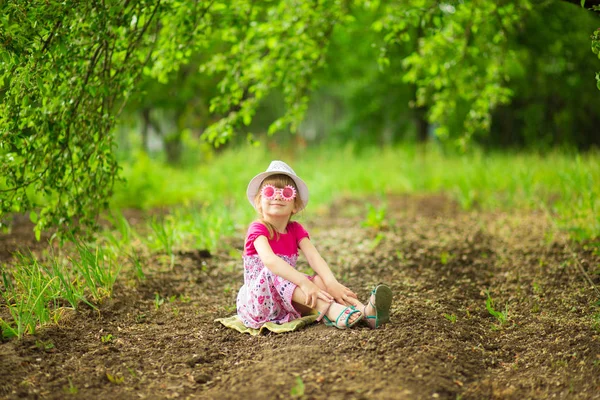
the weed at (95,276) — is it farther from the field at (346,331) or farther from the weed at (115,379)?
the weed at (115,379)

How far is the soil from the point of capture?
2.51 meters

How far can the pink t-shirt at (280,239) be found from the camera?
10.6 feet

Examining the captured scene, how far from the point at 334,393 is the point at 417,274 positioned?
217cm

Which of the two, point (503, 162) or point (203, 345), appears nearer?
point (203, 345)

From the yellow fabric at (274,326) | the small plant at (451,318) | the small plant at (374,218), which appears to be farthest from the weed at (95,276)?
the small plant at (374,218)

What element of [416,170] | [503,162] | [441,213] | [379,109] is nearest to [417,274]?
[441,213]

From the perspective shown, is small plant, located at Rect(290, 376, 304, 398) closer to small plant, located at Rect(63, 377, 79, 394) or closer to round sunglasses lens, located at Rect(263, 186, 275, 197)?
small plant, located at Rect(63, 377, 79, 394)

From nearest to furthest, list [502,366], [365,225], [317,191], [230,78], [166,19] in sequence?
[502,366], [166,19], [230,78], [365,225], [317,191]

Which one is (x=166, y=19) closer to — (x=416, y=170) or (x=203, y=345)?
(x=203, y=345)

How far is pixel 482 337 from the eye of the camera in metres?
3.19

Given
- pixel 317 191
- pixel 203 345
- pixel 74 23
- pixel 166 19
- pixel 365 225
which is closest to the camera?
pixel 203 345

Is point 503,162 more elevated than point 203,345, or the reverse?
point 503,162

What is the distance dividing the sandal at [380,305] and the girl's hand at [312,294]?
230mm

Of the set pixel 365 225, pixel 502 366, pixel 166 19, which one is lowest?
pixel 502 366
